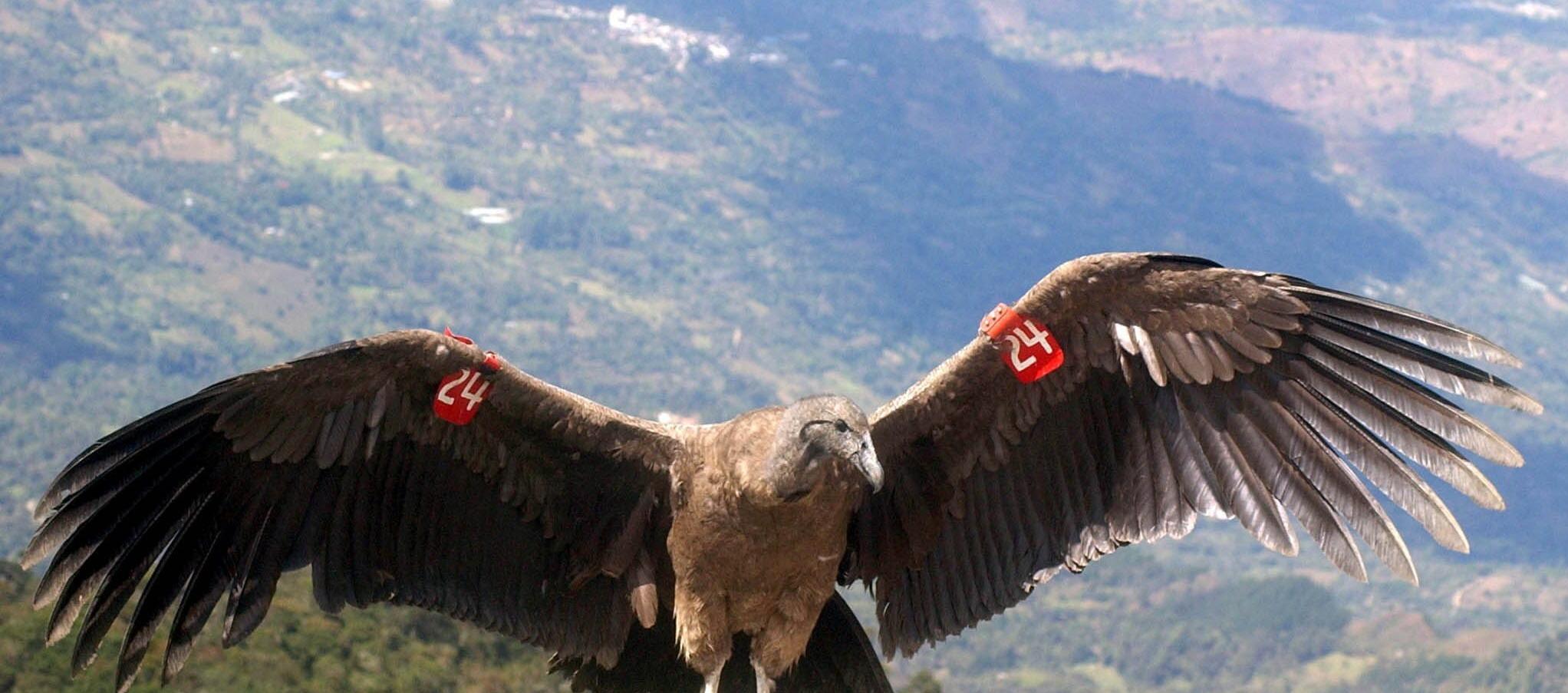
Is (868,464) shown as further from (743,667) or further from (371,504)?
(371,504)

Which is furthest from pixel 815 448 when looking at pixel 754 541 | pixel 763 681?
pixel 763 681

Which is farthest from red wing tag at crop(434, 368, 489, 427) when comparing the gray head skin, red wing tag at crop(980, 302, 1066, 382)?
red wing tag at crop(980, 302, 1066, 382)

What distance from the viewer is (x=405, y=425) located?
35.4 ft

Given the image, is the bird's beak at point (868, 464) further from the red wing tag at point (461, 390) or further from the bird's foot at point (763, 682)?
the red wing tag at point (461, 390)

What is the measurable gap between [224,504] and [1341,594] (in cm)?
17013

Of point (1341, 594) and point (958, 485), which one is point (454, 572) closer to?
point (958, 485)

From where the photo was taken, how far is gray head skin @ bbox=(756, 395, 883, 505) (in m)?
9.95

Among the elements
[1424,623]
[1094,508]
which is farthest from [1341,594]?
[1094,508]

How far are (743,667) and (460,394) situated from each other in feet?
8.74

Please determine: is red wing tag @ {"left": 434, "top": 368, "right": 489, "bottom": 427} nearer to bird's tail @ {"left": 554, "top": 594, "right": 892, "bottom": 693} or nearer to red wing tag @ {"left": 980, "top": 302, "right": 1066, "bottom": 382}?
bird's tail @ {"left": 554, "top": 594, "right": 892, "bottom": 693}

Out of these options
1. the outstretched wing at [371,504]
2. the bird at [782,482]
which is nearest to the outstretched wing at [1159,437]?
the bird at [782,482]

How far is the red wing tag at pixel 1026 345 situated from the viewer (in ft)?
35.1

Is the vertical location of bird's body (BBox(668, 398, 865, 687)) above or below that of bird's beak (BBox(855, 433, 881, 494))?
below

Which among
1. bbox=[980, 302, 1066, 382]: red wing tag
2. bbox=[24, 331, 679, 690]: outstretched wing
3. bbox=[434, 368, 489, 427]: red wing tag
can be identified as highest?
bbox=[980, 302, 1066, 382]: red wing tag
